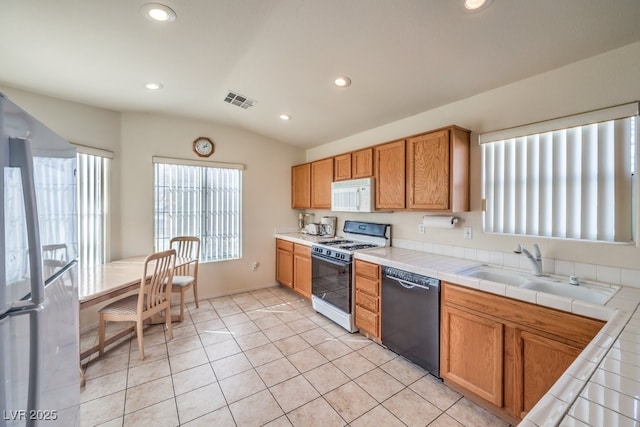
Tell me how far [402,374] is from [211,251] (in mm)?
3064

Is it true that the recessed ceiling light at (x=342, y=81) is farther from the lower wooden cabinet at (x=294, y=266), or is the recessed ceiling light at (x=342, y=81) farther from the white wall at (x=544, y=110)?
the lower wooden cabinet at (x=294, y=266)

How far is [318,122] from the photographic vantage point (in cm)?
350

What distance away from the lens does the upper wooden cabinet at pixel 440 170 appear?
232 centimetres

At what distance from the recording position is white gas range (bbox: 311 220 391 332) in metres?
2.91

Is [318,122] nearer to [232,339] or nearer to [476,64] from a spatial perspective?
[476,64]

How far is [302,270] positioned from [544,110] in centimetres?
313

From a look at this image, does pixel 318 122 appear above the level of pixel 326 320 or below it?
above

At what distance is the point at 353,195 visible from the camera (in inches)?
130

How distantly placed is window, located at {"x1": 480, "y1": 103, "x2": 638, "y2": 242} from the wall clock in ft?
11.3

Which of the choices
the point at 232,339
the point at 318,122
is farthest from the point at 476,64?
the point at 232,339

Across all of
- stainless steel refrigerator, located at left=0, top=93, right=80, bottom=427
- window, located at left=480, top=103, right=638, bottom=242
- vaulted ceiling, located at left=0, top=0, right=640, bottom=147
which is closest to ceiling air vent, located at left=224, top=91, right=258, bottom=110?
vaulted ceiling, located at left=0, top=0, right=640, bottom=147

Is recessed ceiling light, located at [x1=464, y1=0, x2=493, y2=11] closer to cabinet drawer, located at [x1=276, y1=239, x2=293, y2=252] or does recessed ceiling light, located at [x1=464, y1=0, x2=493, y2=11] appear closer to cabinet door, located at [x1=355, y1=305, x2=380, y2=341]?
cabinet door, located at [x1=355, y1=305, x2=380, y2=341]

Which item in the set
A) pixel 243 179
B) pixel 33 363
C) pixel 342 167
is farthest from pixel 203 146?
pixel 33 363

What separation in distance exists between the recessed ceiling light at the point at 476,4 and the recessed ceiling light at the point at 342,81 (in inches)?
42.4
